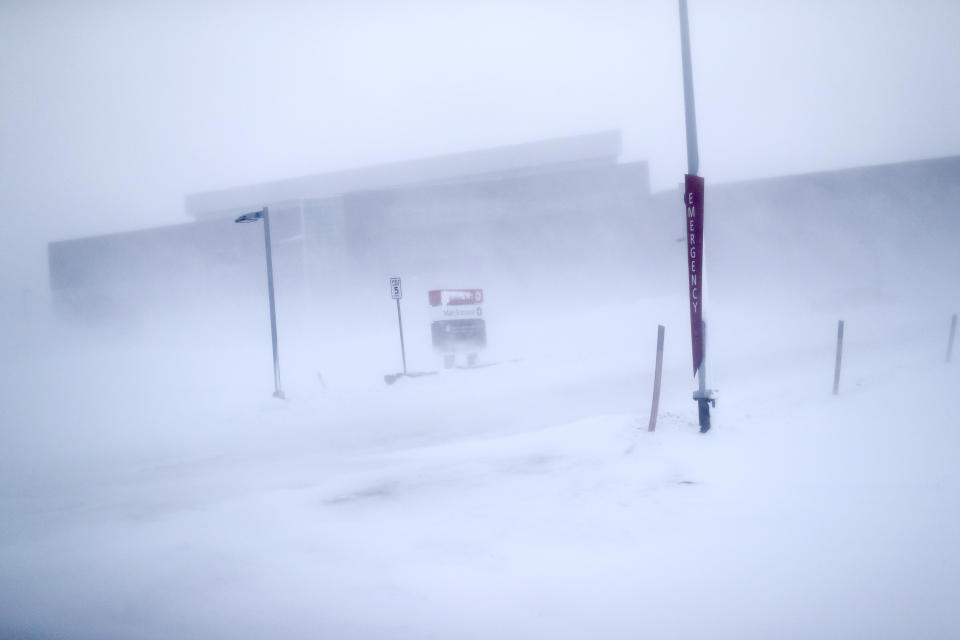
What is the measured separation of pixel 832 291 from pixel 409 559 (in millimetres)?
29791

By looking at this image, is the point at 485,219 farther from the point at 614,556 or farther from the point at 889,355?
the point at 614,556

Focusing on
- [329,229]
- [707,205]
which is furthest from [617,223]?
[329,229]

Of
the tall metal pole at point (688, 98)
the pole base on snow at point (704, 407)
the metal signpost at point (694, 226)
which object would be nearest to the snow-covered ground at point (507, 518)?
the pole base on snow at point (704, 407)

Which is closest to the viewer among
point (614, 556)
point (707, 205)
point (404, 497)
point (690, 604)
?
point (690, 604)

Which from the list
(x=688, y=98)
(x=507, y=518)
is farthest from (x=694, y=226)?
(x=507, y=518)

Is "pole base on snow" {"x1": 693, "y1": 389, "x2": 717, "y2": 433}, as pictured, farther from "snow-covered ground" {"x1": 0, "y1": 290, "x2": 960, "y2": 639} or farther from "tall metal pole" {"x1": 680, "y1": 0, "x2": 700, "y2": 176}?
"tall metal pole" {"x1": 680, "y1": 0, "x2": 700, "y2": 176}

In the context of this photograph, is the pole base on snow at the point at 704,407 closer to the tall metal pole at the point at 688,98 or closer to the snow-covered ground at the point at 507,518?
the snow-covered ground at the point at 507,518

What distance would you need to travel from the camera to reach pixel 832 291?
29562 millimetres

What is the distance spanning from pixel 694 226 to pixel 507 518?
4.16 metres

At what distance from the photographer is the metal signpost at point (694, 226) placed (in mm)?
7660

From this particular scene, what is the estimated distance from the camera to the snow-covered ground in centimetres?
374

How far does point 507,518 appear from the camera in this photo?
534 centimetres

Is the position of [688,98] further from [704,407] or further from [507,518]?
[507,518]

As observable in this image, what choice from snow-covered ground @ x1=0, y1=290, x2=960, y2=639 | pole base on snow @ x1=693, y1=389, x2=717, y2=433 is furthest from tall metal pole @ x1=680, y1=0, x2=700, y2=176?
snow-covered ground @ x1=0, y1=290, x2=960, y2=639
